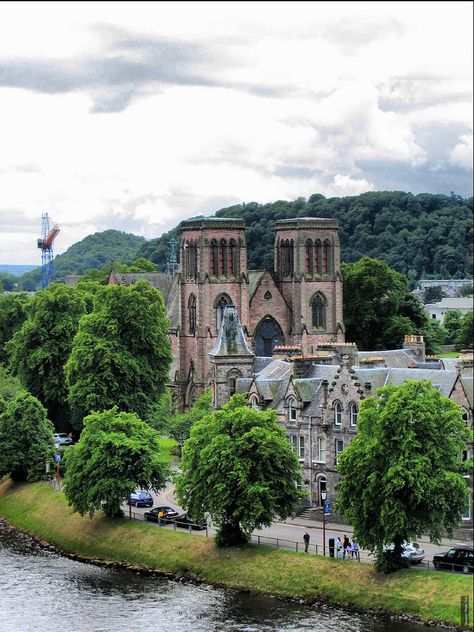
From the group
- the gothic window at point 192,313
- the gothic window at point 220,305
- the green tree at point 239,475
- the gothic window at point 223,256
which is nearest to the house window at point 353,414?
the green tree at point 239,475

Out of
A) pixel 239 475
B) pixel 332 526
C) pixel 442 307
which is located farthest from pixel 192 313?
pixel 239 475

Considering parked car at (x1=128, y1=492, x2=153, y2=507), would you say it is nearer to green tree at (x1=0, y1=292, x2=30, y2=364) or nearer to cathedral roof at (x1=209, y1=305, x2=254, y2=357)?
cathedral roof at (x1=209, y1=305, x2=254, y2=357)

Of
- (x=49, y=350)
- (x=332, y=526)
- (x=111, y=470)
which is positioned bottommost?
(x=332, y=526)

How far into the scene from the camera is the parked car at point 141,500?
73875 mm

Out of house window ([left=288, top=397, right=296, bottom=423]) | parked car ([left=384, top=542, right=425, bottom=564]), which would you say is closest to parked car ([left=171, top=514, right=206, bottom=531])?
house window ([left=288, top=397, right=296, bottom=423])

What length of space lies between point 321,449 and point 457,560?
15.2 metres

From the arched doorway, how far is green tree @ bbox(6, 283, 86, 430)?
1840 cm

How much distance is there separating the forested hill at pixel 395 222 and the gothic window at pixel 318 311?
4233 centimetres

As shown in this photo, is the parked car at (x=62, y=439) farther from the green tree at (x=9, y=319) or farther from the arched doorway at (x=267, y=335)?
the green tree at (x=9, y=319)

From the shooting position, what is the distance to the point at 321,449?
68.3 meters

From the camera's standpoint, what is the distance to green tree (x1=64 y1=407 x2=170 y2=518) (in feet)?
223

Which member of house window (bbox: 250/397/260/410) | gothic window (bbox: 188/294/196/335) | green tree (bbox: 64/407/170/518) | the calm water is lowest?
the calm water

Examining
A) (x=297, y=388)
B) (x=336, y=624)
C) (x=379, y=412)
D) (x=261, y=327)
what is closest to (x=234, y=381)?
(x=297, y=388)

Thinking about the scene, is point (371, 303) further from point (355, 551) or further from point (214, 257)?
point (355, 551)
